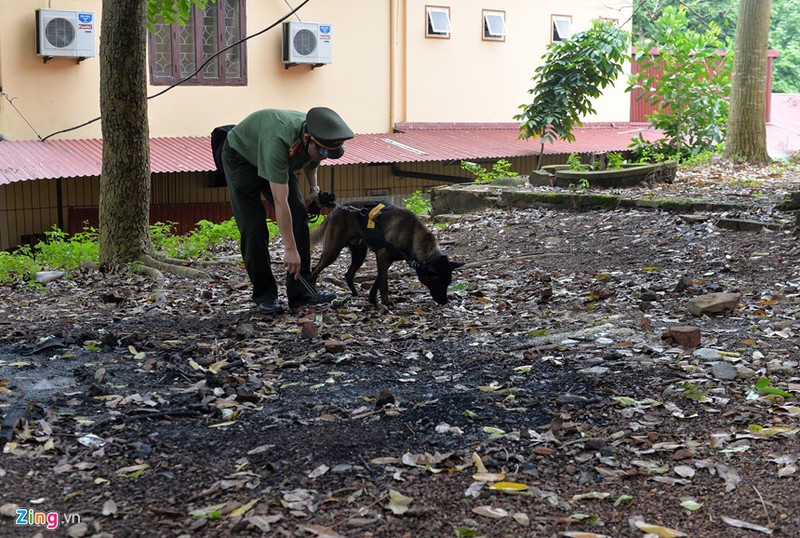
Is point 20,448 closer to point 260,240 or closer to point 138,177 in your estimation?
point 260,240

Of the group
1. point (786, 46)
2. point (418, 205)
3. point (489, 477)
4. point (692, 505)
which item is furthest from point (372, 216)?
point (786, 46)

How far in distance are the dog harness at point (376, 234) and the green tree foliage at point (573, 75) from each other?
10783 mm

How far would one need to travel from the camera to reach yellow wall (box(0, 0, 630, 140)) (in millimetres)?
15844

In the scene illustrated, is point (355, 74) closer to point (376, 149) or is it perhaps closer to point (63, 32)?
point (376, 149)

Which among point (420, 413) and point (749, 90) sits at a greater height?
point (749, 90)

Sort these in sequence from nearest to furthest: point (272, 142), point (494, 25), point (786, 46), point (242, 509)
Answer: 1. point (242, 509)
2. point (272, 142)
3. point (494, 25)
4. point (786, 46)

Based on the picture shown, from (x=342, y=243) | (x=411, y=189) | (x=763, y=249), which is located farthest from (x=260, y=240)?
(x=411, y=189)

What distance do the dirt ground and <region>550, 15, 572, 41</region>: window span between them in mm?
15154

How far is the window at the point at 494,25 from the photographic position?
21.0 meters

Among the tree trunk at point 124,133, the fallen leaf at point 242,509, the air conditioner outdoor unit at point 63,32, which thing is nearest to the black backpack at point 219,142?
the tree trunk at point 124,133

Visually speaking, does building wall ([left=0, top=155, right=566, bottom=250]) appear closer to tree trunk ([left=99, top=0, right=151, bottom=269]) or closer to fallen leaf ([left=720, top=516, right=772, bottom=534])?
tree trunk ([left=99, top=0, right=151, bottom=269])

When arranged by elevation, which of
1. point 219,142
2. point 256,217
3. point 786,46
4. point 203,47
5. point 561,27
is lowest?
point 256,217

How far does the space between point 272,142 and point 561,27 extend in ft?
56.8

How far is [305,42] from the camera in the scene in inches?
717
